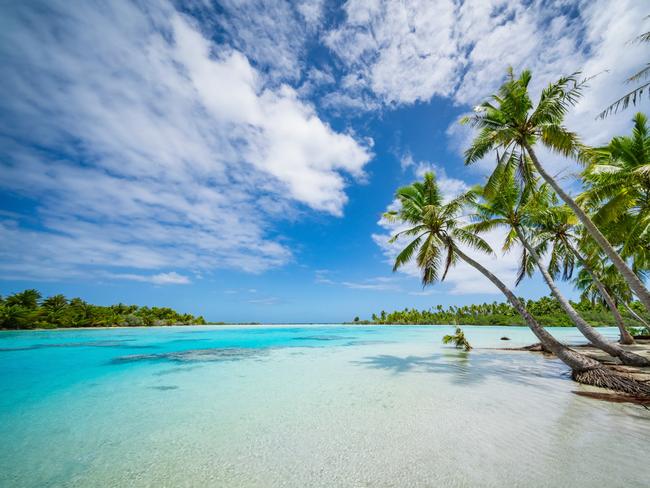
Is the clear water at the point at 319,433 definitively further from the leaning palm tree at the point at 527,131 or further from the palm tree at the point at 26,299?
the palm tree at the point at 26,299

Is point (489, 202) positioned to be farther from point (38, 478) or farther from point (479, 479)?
point (38, 478)

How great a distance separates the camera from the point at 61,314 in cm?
2828

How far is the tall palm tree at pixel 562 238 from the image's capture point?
421 inches

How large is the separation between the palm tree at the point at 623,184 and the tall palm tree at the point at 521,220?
1.63 meters

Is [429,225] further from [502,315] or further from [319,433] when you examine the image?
[502,315]

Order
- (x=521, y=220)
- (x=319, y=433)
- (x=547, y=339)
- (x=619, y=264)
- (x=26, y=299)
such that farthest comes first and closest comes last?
(x=26, y=299) → (x=521, y=220) → (x=547, y=339) → (x=619, y=264) → (x=319, y=433)

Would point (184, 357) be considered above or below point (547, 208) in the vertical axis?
below

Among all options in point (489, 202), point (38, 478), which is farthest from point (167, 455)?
point (489, 202)

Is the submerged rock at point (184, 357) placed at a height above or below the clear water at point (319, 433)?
below

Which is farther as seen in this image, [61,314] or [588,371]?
[61,314]

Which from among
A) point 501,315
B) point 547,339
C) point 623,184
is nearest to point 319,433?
point 547,339

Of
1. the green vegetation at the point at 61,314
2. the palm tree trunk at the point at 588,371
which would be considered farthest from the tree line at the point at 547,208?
the green vegetation at the point at 61,314

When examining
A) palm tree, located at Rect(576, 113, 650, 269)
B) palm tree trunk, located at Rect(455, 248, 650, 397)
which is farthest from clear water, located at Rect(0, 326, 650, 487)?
palm tree, located at Rect(576, 113, 650, 269)

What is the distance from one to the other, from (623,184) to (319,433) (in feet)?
35.5
